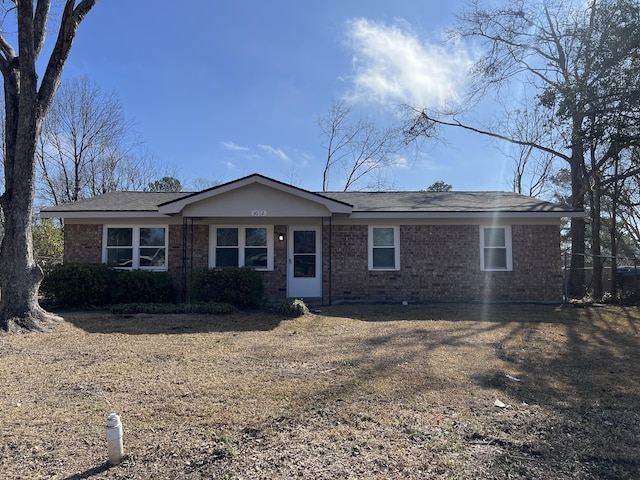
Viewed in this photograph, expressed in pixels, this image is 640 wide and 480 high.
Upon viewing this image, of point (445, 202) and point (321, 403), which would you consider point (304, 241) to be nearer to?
point (445, 202)

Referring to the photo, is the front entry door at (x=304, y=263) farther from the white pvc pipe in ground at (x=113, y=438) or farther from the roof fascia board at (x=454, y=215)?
the white pvc pipe in ground at (x=113, y=438)

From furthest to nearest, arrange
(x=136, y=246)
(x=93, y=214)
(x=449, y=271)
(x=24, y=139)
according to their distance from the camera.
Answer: (x=136, y=246) < (x=449, y=271) < (x=93, y=214) < (x=24, y=139)

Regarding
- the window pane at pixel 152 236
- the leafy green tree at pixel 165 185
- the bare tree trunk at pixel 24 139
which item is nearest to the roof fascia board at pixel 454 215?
the window pane at pixel 152 236

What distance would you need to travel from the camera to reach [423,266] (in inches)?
497

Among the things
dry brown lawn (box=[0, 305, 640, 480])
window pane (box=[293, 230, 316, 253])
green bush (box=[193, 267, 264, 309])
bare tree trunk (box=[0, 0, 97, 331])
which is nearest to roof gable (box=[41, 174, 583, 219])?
window pane (box=[293, 230, 316, 253])

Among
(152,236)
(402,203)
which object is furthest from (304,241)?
(152,236)

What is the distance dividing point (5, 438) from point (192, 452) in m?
1.67

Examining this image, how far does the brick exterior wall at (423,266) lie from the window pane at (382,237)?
32 cm

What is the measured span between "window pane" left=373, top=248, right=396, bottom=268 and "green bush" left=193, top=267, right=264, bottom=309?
367 cm

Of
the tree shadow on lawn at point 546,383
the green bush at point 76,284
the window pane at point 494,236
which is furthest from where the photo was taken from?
the window pane at point 494,236

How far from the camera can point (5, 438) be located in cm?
365

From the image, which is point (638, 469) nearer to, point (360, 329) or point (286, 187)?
point (360, 329)

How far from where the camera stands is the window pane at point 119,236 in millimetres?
12742

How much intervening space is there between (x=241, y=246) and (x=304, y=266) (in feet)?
6.46
